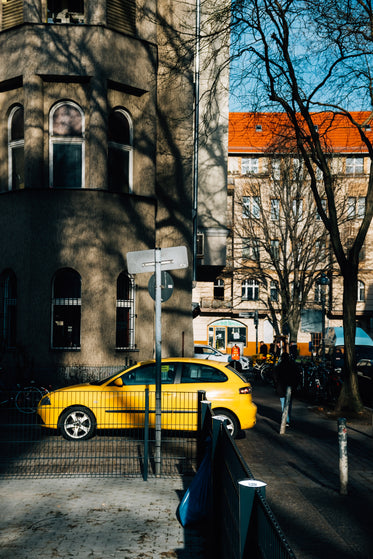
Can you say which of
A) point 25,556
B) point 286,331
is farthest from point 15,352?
point 286,331

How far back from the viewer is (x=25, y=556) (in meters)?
5.72

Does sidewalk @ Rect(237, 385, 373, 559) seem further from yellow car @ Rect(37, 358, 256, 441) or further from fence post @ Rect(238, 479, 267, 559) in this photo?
fence post @ Rect(238, 479, 267, 559)

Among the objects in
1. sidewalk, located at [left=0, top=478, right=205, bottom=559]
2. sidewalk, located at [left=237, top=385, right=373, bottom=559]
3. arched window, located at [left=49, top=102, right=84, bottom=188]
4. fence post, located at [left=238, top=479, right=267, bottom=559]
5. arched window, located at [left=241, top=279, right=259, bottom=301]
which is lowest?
sidewalk, located at [left=237, top=385, right=373, bottom=559]

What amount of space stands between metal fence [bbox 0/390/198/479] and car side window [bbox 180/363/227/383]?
2286 millimetres

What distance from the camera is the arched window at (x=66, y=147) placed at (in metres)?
17.9

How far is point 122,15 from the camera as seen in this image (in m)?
18.7

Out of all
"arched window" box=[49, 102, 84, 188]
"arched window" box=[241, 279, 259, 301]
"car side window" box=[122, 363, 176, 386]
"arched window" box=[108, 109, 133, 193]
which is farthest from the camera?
"arched window" box=[241, 279, 259, 301]

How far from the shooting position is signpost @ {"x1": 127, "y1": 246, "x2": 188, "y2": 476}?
356 inches

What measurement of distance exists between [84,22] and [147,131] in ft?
10.8

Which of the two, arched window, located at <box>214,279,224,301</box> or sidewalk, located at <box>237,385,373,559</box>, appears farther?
arched window, located at <box>214,279,224,301</box>

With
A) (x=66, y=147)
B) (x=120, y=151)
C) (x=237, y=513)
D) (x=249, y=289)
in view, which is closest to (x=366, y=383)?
(x=120, y=151)

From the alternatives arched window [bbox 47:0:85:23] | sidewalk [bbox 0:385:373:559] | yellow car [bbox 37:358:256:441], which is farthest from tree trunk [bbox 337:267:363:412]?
arched window [bbox 47:0:85:23]

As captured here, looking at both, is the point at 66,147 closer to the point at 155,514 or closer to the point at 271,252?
the point at 155,514

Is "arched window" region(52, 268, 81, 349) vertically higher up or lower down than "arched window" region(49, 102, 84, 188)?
lower down
